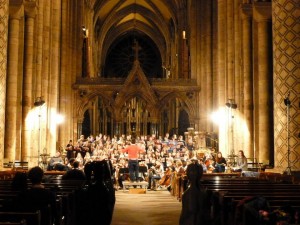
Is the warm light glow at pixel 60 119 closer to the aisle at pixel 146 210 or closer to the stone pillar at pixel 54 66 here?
the stone pillar at pixel 54 66

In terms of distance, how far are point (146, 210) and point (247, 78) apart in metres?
11.8

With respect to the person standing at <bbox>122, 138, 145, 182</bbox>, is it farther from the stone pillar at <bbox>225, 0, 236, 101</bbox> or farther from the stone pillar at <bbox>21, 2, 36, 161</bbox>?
the stone pillar at <bbox>225, 0, 236, 101</bbox>

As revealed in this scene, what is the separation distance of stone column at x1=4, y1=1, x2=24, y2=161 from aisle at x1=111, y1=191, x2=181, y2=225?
5.46m

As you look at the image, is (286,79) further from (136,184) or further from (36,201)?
(36,201)

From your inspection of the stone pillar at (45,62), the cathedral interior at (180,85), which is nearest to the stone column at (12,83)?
the cathedral interior at (180,85)

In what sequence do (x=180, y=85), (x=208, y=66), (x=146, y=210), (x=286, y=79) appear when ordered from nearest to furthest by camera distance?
(x=146, y=210), (x=286, y=79), (x=208, y=66), (x=180, y=85)

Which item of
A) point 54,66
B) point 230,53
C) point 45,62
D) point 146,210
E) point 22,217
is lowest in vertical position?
point 146,210

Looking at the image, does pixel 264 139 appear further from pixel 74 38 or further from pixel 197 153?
pixel 74 38

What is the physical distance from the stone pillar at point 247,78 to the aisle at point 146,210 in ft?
22.9

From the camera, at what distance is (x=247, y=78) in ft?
79.8

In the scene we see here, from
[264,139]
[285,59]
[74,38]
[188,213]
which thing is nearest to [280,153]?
[285,59]

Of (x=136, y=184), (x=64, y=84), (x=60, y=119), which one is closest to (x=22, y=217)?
(x=136, y=184)

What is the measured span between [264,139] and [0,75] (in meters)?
10.2

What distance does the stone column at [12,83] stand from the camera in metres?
21.4
